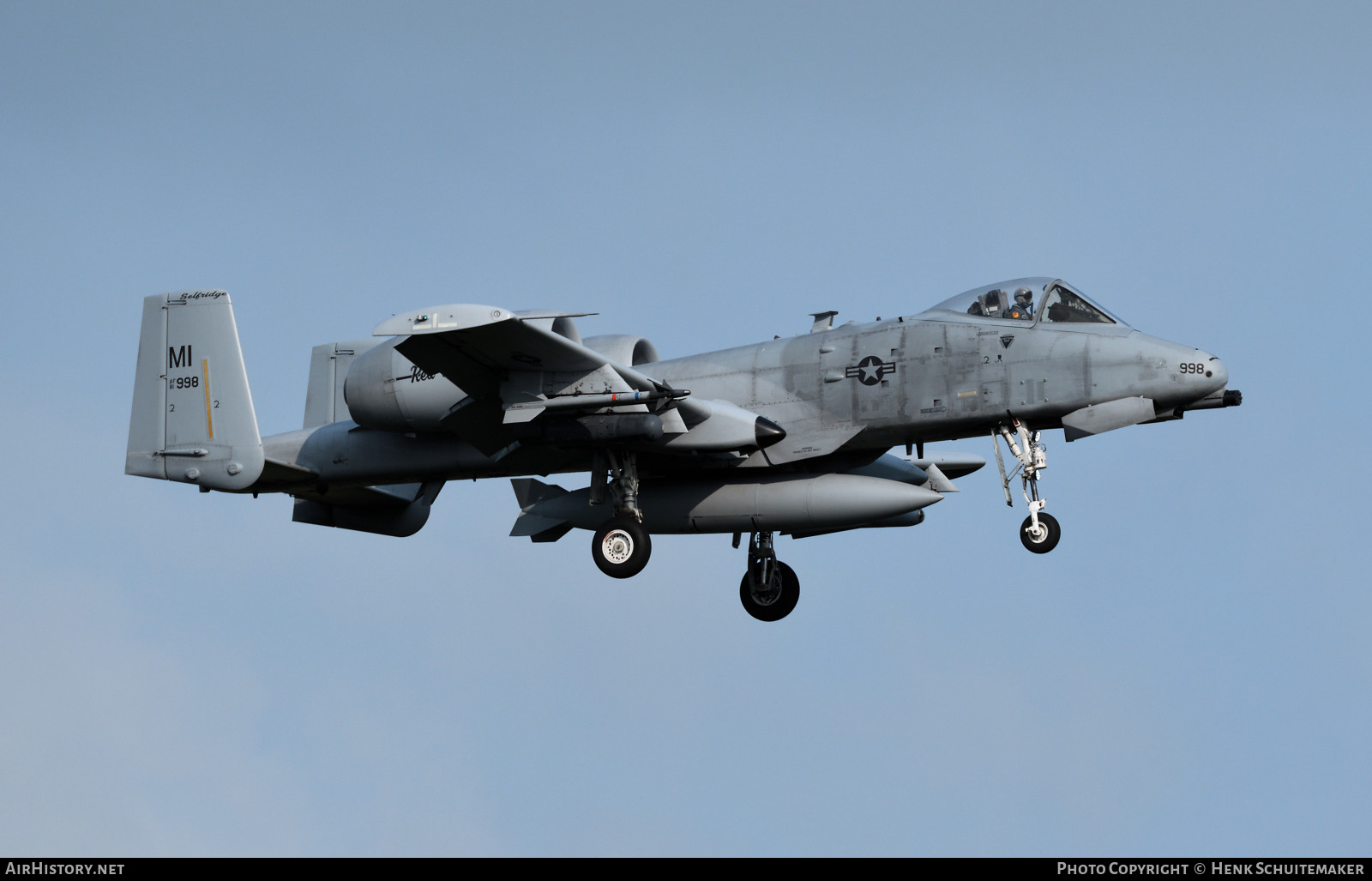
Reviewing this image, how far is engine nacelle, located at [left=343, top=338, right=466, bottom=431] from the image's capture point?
20.8 m

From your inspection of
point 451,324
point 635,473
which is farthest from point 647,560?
point 451,324

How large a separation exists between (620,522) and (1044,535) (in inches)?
212

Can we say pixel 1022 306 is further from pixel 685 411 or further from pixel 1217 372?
pixel 685 411

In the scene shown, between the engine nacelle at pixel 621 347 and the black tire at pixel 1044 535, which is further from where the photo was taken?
the engine nacelle at pixel 621 347

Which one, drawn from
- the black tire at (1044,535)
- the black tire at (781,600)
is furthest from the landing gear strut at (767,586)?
the black tire at (1044,535)

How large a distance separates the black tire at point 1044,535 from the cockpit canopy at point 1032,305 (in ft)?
8.43

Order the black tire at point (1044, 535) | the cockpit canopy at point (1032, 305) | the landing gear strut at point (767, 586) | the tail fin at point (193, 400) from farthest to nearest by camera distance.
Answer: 1. the landing gear strut at point (767, 586)
2. the tail fin at point (193, 400)
3. the cockpit canopy at point (1032, 305)
4. the black tire at point (1044, 535)

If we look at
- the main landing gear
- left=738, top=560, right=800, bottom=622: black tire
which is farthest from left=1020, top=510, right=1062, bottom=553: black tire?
left=738, top=560, right=800, bottom=622: black tire

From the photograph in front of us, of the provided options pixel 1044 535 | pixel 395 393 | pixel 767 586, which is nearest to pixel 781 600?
pixel 767 586

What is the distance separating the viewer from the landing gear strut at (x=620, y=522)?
2072 cm

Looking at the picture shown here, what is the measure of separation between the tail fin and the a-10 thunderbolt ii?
3 cm

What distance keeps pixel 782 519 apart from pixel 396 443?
5.58 m

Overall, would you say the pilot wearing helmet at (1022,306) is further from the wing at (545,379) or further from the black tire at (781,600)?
the black tire at (781,600)

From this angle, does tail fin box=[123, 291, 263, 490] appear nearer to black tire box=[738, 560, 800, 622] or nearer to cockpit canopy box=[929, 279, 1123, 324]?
black tire box=[738, 560, 800, 622]
